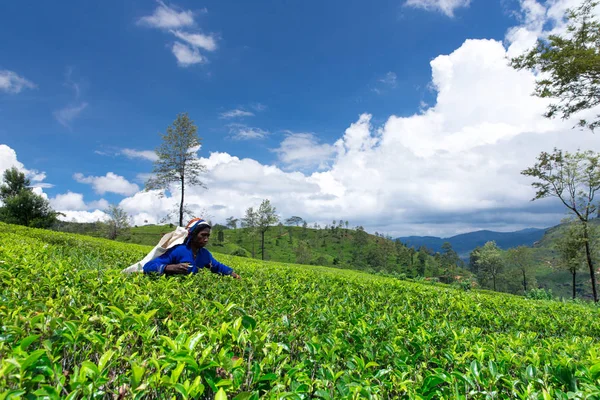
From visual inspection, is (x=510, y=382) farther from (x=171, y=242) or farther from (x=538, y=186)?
(x=538, y=186)

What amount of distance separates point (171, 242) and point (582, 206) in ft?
111

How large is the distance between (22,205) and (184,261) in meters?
49.0

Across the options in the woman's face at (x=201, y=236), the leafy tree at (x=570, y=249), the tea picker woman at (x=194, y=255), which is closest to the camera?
the tea picker woman at (x=194, y=255)

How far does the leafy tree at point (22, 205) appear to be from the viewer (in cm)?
4019

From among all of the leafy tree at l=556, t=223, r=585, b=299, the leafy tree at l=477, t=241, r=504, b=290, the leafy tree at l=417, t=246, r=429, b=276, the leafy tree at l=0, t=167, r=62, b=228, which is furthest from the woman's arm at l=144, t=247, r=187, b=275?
the leafy tree at l=417, t=246, r=429, b=276

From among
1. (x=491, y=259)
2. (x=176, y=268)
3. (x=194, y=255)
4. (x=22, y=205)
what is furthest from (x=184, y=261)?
(x=491, y=259)

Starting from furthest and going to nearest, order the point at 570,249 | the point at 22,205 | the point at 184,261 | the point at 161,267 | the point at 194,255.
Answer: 1. the point at 22,205
2. the point at 570,249
3. the point at 194,255
4. the point at 184,261
5. the point at 161,267

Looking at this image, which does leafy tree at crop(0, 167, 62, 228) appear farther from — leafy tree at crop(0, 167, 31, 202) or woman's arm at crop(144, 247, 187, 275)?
woman's arm at crop(144, 247, 187, 275)

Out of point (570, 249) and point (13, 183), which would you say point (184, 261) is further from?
point (13, 183)

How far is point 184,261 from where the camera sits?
18.2 feet

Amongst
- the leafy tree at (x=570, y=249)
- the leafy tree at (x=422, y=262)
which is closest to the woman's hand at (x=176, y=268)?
the leafy tree at (x=570, y=249)

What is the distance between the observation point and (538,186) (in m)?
27.4

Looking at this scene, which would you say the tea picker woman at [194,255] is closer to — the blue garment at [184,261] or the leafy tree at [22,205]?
the blue garment at [184,261]

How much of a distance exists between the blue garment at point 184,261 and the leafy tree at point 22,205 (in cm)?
4568
